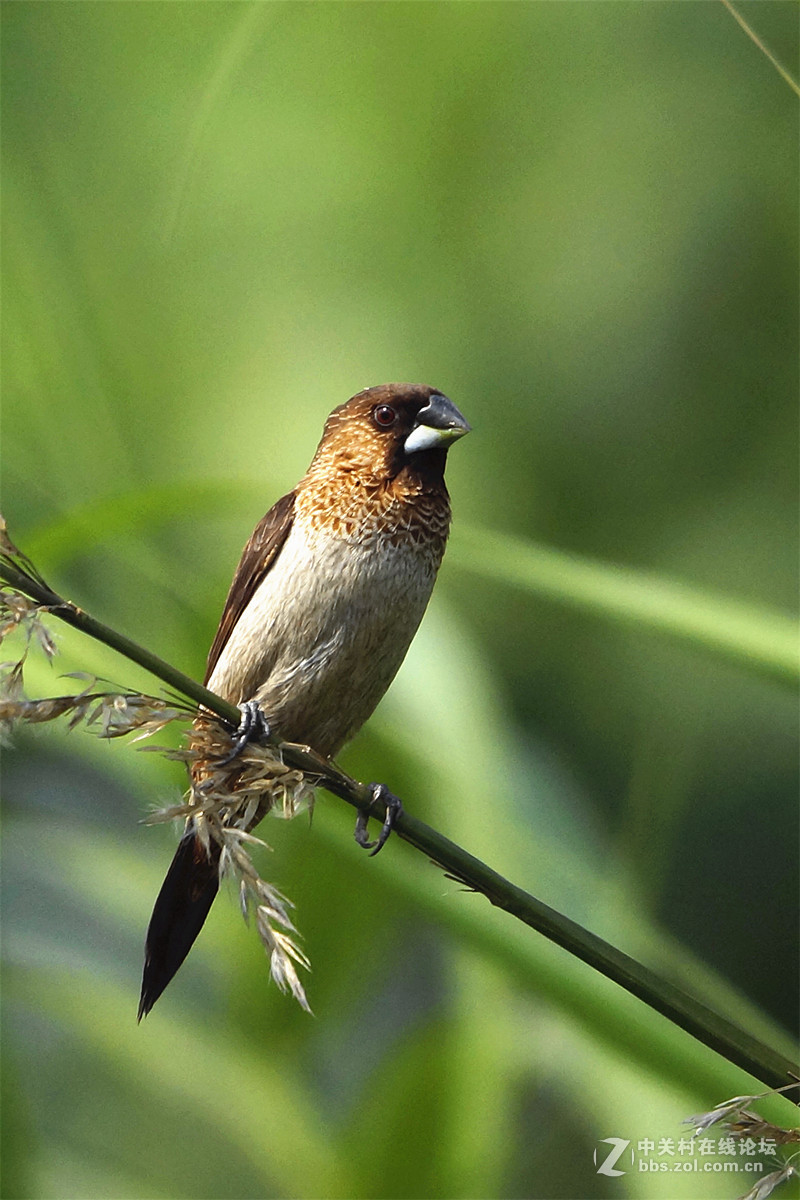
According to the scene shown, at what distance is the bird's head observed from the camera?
162 centimetres

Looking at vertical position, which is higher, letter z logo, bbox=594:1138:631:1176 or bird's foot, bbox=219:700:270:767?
bird's foot, bbox=219:700:270:767

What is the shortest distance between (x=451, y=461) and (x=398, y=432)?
711 millimetres

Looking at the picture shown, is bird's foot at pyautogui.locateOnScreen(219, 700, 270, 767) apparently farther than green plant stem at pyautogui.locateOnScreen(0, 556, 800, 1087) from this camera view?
Yes

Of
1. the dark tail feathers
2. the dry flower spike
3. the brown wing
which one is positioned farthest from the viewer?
the brown wing

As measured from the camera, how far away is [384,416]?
167 cm

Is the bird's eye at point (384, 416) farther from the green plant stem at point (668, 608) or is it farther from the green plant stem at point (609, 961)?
the green plant stem at point (609, 961)

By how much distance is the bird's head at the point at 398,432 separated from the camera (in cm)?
162

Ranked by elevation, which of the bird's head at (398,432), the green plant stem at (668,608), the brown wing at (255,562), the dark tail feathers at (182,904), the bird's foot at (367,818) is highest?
the bird's head at (398,432)

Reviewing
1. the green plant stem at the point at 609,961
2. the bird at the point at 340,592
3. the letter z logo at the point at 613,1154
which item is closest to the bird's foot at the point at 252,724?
the bird at the point at 340,592

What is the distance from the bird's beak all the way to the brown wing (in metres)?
0.23

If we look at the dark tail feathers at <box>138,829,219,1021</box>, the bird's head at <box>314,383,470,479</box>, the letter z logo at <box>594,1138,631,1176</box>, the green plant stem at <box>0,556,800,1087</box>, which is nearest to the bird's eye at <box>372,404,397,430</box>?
the bird's head at <box>314,383,470,479</box>

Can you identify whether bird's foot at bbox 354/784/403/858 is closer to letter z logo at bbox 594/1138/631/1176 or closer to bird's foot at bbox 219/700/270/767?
bird's foot at bbox 219/700/270/767

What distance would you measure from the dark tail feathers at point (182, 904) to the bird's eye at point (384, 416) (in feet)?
2.21

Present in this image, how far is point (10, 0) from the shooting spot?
2828 mm
